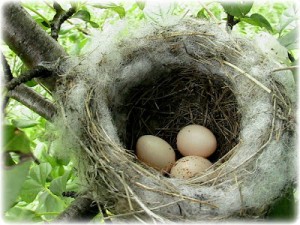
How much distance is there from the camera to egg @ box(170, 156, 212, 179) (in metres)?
1.08

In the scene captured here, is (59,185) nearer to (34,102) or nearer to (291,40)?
(34,102)

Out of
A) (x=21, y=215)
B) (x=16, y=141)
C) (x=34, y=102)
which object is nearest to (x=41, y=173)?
(x=34, y=102)

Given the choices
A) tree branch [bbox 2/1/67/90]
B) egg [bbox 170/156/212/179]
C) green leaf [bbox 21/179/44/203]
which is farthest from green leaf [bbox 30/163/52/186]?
egg [bbox 170/156/212/179]

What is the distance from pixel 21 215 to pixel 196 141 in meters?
0.58

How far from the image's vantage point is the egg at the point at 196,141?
1.20 meters

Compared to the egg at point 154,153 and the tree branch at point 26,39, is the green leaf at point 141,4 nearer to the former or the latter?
the tree branch at point 26,39

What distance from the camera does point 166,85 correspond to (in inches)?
49.8

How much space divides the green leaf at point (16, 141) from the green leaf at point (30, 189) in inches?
19.8

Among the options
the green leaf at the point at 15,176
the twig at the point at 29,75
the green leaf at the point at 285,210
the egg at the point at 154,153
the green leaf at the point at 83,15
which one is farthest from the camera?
the egg at the point at 154,153

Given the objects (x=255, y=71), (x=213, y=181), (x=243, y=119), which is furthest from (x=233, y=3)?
(x=213, y=181)

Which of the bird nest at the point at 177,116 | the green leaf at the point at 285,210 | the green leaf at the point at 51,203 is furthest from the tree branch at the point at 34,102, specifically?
the green leaf at the point at 285,210

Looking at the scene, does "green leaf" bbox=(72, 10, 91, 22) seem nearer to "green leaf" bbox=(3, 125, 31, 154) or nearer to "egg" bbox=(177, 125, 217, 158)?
"egg" bbox=(177, 125, 217, 158)

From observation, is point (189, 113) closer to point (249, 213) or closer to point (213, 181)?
point (213, 181)

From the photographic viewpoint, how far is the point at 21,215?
0.71 meters
